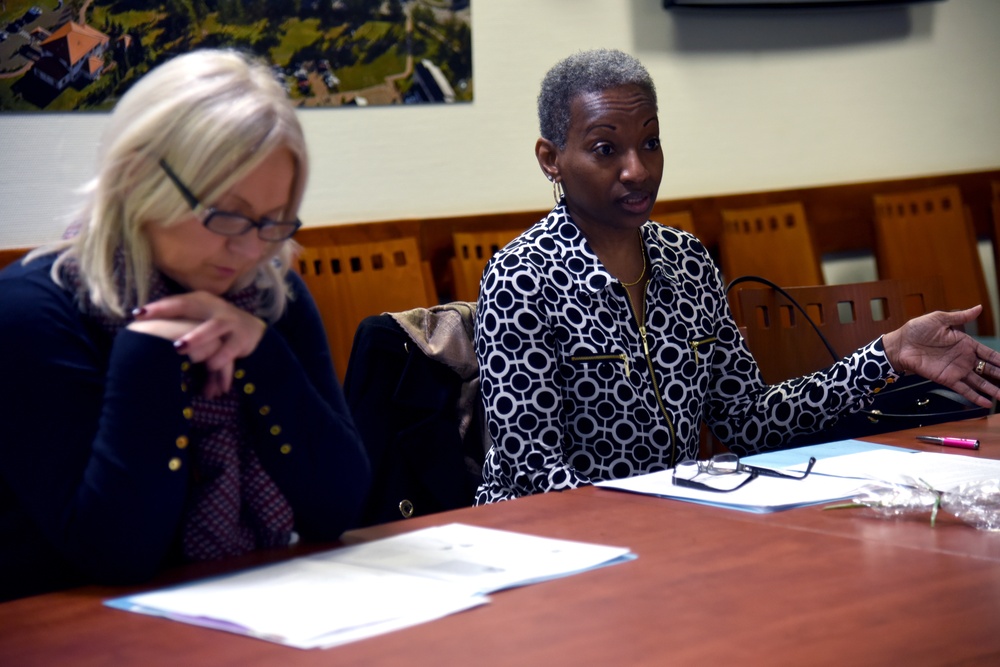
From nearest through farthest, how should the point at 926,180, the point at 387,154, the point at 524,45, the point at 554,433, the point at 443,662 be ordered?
the point at 443,662
the point at 554,433
the point at 387,154
the point at 524,45
the point at 926,180

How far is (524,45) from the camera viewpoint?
4.21 metres

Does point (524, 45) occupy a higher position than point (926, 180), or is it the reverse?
point (524, 45)

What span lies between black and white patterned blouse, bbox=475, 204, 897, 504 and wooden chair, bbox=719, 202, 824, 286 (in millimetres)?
2143

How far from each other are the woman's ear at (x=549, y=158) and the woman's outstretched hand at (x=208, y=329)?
108 centimetres

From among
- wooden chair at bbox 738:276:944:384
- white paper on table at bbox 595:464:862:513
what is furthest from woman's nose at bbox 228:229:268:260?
wooden chair at bbox 738:276:944:384

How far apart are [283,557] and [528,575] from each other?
13.1 inches

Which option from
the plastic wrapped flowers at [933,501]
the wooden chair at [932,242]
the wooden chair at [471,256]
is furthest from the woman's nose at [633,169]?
the wooden chair at [932,242]

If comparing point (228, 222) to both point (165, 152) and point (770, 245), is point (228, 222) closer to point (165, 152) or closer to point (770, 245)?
point (165, 152)

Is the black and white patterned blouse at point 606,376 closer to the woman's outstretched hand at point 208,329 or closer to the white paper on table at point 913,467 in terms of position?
the white paper on table at point 913,467

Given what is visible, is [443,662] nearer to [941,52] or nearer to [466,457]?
[466,457]

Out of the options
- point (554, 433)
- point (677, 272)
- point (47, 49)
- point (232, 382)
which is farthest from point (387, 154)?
point (232, 382)

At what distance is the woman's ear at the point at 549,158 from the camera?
7.84ft

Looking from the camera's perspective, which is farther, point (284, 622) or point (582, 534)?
point (582, 534)

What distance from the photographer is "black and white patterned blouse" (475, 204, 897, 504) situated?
210 cm
